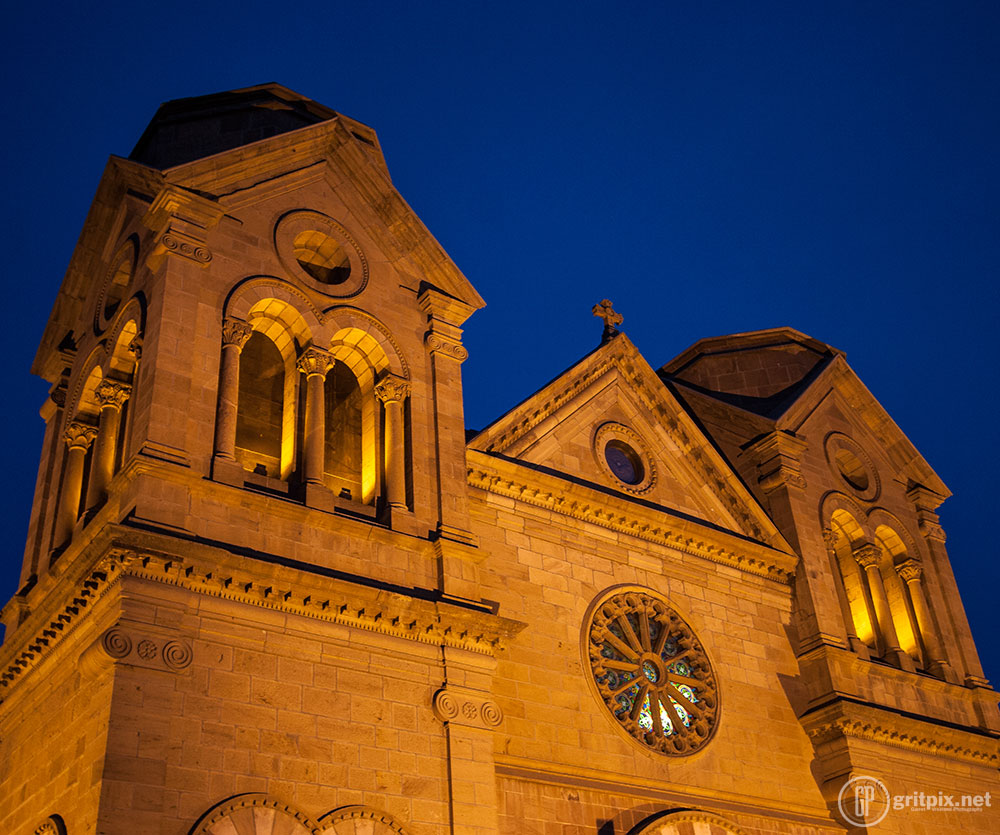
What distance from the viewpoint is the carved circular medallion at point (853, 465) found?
26.9 metres

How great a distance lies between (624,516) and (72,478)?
9.62 m

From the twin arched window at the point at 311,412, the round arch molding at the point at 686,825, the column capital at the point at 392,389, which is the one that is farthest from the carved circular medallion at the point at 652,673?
the column capital at the point at 392,389

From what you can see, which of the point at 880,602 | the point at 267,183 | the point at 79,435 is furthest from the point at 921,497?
the point at 79,435

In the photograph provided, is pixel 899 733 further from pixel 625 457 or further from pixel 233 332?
pixel 233 332

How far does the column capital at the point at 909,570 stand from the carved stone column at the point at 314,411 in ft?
48.1

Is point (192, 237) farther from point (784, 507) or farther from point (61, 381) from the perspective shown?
point (784, 507)

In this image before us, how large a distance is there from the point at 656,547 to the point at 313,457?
7.41 metres

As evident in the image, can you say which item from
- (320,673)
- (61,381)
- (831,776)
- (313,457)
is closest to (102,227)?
(61,381)

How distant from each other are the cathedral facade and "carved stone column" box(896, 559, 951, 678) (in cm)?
7

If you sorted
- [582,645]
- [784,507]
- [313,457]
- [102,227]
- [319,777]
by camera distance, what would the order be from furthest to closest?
[784,507]
[102,227]
[582,645]
[313,457]
[319,777]

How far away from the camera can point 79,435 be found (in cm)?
1917

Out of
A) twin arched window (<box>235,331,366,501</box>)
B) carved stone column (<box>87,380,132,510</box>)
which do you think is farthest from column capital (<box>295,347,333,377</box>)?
carved stone column (<box>87,380,132,510</box>)

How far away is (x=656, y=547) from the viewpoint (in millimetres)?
21844

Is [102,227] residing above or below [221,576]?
above
